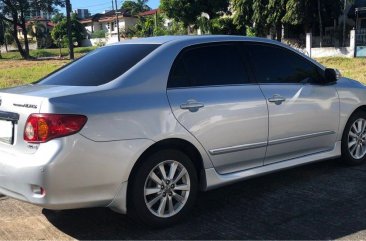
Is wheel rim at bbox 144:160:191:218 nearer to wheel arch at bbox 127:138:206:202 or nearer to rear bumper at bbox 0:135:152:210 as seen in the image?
wheel arch at bbox 127:138:206:202

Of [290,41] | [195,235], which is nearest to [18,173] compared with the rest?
[195,235]

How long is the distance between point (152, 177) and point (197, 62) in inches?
45.5

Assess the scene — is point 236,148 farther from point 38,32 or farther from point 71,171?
point 38,32

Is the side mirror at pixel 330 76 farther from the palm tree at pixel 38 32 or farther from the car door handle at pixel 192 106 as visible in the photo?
the palm tree at pixel 38 32

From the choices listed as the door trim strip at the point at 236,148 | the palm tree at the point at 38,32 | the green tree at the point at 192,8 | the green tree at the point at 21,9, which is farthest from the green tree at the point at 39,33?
the door trim strip at the point at 236,148

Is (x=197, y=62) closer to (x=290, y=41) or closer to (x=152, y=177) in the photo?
(x=152, y=177)

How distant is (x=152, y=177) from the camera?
4.04 metres

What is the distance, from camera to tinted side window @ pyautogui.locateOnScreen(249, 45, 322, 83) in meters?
4.93

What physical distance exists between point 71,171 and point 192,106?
1.18m

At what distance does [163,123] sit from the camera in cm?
403

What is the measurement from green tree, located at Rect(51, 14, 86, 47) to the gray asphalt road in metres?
64.8

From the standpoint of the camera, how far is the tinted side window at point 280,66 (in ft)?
16.2

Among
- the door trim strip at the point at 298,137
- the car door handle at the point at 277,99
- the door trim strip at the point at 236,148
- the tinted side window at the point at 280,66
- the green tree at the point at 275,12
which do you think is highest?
the green tree at the point at 275,12

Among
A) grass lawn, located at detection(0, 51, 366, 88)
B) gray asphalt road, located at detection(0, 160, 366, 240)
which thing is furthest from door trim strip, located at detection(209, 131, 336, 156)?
grass lawn, located at detection(0, 51, 366, 88)
